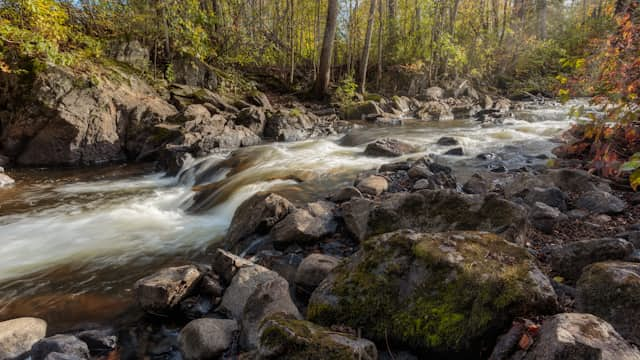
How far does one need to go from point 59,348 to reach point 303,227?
2713 mm

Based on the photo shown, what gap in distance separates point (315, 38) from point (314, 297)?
21328 millimetres

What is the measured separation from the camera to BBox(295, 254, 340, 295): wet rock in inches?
146

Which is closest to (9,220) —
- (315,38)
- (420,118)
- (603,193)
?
(603,193)

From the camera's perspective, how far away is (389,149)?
9852mm

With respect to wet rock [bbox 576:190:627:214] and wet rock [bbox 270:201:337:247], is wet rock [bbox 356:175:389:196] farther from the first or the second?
wet rock [bbox 576:190:627:214]

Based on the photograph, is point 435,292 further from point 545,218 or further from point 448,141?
point 448,141

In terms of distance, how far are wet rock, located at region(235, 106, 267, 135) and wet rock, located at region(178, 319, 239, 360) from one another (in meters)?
10.6

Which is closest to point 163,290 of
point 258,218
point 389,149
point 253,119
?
point 258,218

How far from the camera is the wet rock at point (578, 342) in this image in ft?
5.75

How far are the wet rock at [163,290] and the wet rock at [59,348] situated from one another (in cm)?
68

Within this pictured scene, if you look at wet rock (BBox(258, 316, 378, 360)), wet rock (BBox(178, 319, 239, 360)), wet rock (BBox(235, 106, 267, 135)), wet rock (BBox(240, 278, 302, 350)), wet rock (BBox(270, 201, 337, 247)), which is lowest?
wet rock (BBox(178, 319, 239, 360))

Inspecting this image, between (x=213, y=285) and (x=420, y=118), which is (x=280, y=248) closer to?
(x=213, y=285)

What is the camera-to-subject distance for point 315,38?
22141 mm

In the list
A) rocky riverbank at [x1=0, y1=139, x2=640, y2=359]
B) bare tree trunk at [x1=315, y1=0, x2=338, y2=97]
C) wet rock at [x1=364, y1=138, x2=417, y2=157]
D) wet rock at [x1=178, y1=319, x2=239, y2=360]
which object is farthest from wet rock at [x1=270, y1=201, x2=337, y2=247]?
bare tree trunk at [x1=315, y1=0, x2=338, y2=97]
